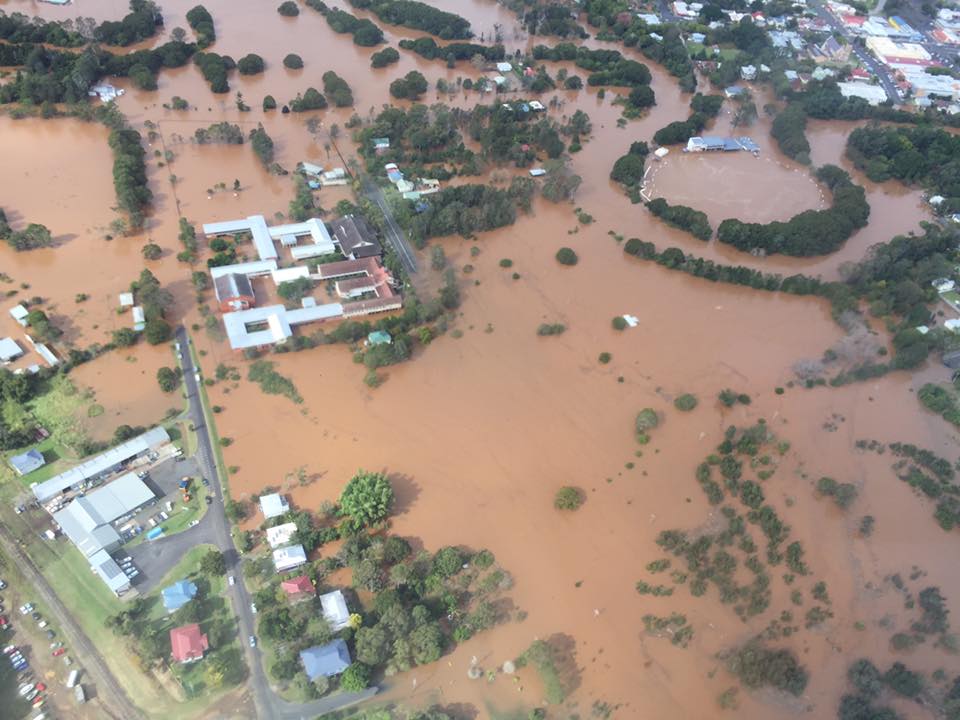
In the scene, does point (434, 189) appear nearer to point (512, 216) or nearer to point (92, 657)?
point (512, 216)

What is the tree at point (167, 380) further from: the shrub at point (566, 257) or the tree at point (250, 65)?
the tree at point (250, 65)

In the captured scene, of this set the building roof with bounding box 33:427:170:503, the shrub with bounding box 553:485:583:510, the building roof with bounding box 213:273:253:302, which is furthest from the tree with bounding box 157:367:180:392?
the shrub with bounding box 553:485:583:510

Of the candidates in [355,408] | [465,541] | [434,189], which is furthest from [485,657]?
[434,189]

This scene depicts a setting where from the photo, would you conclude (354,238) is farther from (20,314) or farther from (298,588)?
(298,588)

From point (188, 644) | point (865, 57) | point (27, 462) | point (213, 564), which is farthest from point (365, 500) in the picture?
point (865, 57)

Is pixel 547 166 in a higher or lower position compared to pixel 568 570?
higher

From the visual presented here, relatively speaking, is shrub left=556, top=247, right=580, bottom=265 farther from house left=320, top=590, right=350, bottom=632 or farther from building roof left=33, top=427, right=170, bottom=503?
house left=320, top=590, right=350, bottom=632
